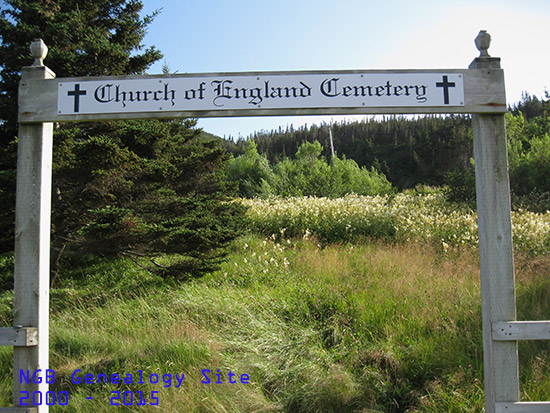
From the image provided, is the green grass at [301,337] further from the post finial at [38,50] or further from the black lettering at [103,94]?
the post finial at [38,50]

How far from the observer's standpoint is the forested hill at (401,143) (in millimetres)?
39562

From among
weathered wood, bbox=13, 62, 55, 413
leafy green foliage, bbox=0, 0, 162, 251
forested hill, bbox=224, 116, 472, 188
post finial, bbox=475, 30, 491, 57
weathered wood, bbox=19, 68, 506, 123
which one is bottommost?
weathered wood, bbox=13, 62, 55, 413

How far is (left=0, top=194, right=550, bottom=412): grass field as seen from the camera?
3.53 m

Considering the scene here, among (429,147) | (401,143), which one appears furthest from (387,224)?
(401,143)

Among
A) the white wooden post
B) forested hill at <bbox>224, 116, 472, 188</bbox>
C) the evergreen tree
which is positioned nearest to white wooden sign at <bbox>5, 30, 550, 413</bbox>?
the white wooden post

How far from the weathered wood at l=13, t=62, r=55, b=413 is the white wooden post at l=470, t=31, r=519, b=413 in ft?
10.9

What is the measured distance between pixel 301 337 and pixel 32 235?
2.86 m

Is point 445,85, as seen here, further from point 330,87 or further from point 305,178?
point 305,178

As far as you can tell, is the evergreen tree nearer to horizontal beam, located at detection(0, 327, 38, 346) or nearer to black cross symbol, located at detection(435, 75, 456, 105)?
horizontal beam, located at detection(0, 327, 38, 346)

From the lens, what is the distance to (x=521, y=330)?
2783mm

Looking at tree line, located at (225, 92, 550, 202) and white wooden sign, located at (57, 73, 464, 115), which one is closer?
white wooden sign, located at (57, 73, 464, 115)

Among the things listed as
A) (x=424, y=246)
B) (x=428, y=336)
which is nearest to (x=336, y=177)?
(x=424, y=246)

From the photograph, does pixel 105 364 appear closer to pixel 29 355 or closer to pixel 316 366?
pixel 29 355

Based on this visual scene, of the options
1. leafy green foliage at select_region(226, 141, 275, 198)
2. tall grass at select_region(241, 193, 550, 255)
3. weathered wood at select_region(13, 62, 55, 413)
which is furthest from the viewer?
leafy green foliage at select_region(226, 141, 275, 198)
